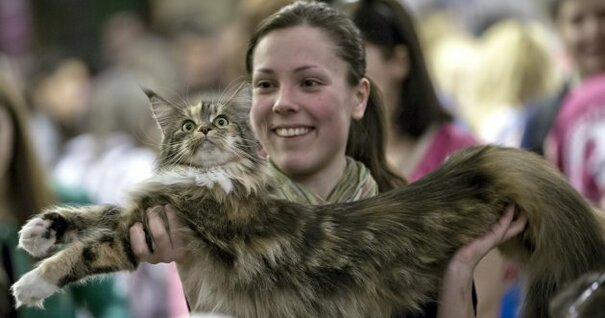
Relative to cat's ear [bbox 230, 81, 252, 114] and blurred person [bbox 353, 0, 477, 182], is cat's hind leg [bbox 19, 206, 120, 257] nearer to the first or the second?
cat's ear [bbox 230, 81, 252, 114]

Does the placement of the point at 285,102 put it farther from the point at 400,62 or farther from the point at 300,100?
the point at 400,62

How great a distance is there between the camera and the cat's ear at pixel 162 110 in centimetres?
304

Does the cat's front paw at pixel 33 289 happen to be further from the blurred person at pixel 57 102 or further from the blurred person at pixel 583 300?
the blurred person at pixel 57 102

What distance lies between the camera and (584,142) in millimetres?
4809

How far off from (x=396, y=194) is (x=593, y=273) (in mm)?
512

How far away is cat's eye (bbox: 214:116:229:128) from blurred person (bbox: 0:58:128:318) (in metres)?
1.39

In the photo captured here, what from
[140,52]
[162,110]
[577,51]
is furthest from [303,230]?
[140,52]

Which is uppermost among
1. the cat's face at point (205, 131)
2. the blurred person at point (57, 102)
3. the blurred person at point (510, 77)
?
the cat's face at point (205, 131)

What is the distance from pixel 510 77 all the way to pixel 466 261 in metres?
3.48

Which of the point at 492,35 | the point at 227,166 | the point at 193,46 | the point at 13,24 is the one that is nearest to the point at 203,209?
the point at 227,166

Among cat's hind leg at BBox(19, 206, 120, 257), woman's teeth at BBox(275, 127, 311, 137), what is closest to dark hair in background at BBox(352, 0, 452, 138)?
woman's teeth at BBox(275, 127, 311, 137)

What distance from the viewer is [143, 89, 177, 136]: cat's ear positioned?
9.96ft

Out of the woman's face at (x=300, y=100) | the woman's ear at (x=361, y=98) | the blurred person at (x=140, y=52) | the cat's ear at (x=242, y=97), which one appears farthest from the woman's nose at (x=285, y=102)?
the blurred person at (x=140, y=52)

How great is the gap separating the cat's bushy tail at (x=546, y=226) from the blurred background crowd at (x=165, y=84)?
0.30 meters
